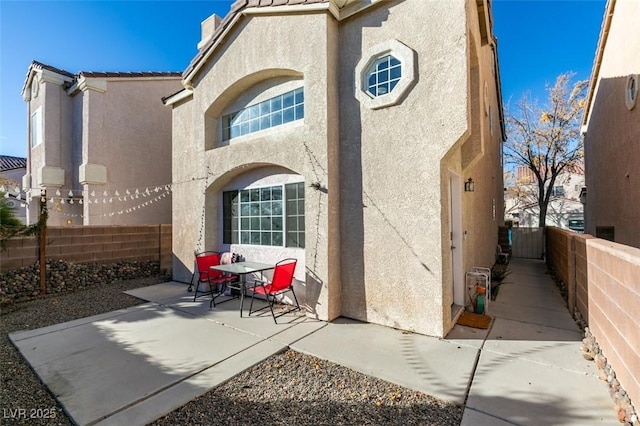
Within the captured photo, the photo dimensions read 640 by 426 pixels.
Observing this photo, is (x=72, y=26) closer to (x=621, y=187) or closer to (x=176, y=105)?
(x=176, y=105)

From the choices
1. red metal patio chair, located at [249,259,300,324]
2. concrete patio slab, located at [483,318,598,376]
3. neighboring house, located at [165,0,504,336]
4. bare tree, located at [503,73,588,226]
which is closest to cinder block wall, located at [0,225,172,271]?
neighboring house, located at [165,0,504,336]

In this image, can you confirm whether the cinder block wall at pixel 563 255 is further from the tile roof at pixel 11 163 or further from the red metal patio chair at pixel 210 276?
the tile roof at pixel 11 163

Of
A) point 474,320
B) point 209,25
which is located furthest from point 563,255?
point 209,25

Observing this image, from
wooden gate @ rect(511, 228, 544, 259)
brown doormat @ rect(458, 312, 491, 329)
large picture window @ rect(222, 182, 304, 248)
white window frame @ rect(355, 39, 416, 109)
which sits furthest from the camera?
wooden gate @ rect(511, 228, 544, 259)

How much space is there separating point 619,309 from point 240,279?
665 cm

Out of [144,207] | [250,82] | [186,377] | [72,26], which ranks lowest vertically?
[186,377]

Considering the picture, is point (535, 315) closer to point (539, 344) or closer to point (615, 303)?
point (539, 344)

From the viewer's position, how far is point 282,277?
589 cm

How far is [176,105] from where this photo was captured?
9641 mm

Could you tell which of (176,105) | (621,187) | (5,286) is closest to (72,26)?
(176,105)

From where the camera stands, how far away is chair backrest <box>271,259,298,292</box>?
226 inches

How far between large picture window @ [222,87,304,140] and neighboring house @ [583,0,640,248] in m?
8.48

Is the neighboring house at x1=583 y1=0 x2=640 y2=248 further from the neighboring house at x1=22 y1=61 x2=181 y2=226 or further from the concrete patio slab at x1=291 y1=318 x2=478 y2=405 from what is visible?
the neighboring house at x1=22 y1=61 x2=181 y2=226

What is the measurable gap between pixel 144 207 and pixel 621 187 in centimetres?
1763
